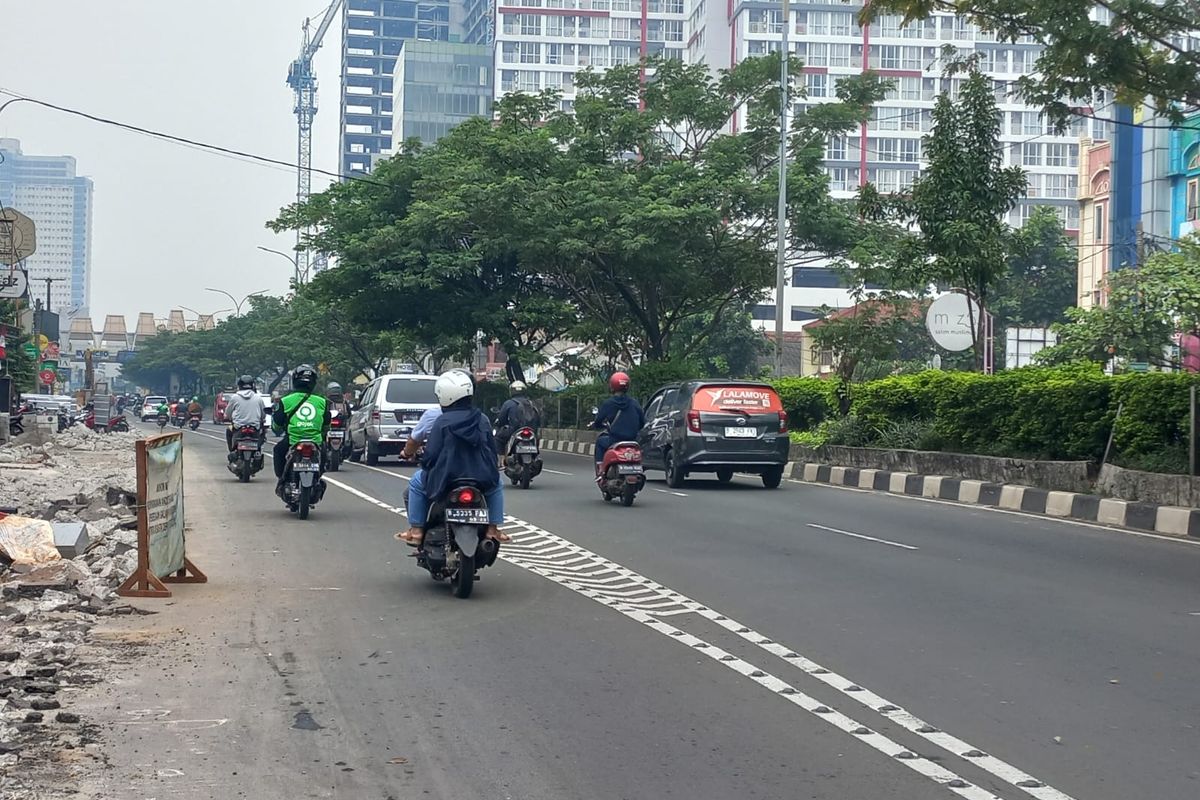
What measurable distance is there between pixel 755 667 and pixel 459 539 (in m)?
3.07

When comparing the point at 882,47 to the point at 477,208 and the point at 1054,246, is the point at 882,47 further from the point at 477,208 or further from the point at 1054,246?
the point at 477,208

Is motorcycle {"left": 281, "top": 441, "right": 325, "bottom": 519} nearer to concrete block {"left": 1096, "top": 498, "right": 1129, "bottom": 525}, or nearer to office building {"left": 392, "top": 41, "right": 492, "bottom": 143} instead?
concrete block {"left": 1096, "top": 498, "right": 1129, "bottom": 525}

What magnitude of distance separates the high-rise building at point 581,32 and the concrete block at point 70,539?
394 feet

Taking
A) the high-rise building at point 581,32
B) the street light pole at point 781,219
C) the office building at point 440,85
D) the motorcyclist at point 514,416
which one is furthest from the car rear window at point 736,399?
the office building at point 440,85

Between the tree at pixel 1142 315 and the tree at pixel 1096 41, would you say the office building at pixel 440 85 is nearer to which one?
the tree at pixel 1142 315

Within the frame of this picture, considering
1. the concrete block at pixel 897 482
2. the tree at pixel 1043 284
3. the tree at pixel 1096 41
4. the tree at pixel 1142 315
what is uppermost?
the tree at pixel 1043 284

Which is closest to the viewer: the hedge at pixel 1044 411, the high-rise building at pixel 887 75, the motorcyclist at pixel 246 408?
the hedge at pixel 1044 411

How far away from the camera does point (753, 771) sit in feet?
18.0

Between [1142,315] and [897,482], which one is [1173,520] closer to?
[897,482]

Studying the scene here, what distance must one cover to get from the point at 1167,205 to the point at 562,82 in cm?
8601

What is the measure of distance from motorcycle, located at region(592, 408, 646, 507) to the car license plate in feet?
24.8

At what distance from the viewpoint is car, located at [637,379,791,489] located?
20.9 meters

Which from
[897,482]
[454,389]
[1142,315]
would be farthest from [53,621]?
[1142,315]

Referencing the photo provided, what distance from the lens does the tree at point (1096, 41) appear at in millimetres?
13875
